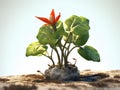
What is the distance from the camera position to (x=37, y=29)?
1848 mm

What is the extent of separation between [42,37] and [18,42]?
0.91 m

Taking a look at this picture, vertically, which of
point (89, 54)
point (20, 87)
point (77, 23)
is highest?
point (77, 23)

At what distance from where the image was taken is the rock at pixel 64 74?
935 millimetres

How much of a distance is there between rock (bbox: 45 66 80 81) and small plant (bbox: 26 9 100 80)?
0.03m

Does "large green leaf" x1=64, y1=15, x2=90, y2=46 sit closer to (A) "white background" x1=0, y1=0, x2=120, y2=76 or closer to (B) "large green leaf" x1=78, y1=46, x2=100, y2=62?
(B) "large green leaf" x1=78, y1=46, x2=100, y2=62

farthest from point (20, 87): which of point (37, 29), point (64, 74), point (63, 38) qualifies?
point (37, 29)

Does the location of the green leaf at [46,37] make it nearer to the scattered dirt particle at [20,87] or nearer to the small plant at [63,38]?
the small plant at [63,38]

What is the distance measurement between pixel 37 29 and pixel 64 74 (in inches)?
37.7

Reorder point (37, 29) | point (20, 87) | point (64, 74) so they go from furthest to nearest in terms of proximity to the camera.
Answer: point (37, 29)
point (64, 74)
point (20, 87)

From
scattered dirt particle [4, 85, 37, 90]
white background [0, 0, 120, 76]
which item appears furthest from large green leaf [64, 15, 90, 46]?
white background [0, 0, 120, 76]

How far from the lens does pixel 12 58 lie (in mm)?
1812

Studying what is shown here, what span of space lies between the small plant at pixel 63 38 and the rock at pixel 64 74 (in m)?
0.03

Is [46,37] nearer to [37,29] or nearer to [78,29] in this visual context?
[78,29]

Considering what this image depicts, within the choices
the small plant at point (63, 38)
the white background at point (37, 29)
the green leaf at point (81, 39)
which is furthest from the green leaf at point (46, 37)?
the white background at point (37, 29)
